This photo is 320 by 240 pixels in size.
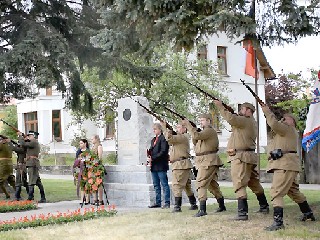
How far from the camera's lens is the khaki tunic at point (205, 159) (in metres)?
11.3

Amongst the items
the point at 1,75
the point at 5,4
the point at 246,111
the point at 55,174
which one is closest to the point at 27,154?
the point at 1,75

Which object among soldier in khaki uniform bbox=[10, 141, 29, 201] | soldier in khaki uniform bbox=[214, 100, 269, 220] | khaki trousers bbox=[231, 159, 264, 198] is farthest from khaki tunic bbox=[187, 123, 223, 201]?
soldier in khaki uniform bbox=[10, 141, 29, 201]

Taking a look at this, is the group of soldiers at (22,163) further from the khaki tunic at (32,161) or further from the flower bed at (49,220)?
the flower bed at (49,220)

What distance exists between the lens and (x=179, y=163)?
12.6 metres

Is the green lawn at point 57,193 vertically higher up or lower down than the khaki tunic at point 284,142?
lower down

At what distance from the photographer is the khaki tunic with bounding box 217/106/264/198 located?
1038 cm

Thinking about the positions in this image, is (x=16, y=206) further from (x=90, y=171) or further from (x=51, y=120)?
(x=51, y=120)

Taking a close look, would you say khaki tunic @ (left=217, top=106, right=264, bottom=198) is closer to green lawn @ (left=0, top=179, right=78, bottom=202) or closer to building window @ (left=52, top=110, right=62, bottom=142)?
green lawn @ (left=0, top=179, right=78, bottom=202)

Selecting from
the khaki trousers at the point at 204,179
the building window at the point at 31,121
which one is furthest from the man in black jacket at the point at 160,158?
the building window at the point at 31,121

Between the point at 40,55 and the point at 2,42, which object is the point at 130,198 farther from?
the point at 2,42

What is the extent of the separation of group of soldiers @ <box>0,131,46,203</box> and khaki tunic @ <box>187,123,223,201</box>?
257 inches

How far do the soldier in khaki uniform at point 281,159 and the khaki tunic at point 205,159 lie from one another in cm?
183

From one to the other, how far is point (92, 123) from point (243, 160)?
26.6 metres

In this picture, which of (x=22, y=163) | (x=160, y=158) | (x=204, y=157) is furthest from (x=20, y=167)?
(x=204, y=157)
